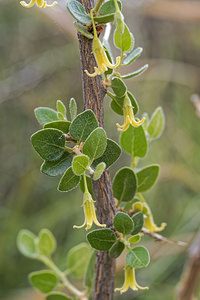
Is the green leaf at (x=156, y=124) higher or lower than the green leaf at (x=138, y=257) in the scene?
higher

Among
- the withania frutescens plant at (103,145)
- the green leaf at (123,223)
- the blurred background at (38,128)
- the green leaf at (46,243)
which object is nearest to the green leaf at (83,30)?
the withania frutescens plant at (103,145)

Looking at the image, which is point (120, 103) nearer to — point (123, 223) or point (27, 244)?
point (123, 223)

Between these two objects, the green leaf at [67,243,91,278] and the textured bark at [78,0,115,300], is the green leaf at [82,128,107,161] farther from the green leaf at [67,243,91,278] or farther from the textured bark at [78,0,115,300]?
the green leaf at [67,243,91,278]

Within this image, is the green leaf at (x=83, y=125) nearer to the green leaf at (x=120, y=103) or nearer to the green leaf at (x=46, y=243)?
the green leaf at (x=120, y=103)

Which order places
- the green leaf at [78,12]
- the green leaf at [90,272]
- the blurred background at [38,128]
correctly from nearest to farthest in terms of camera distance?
the green leaf at [78,12]
the green leaf at [90,272]
the blurred background at [38,128]

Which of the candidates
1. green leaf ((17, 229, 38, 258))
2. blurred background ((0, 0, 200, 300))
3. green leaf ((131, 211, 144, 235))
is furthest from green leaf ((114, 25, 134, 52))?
blurred background ((0, 0, 200, 300))

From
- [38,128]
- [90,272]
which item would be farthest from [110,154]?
[38,128]
